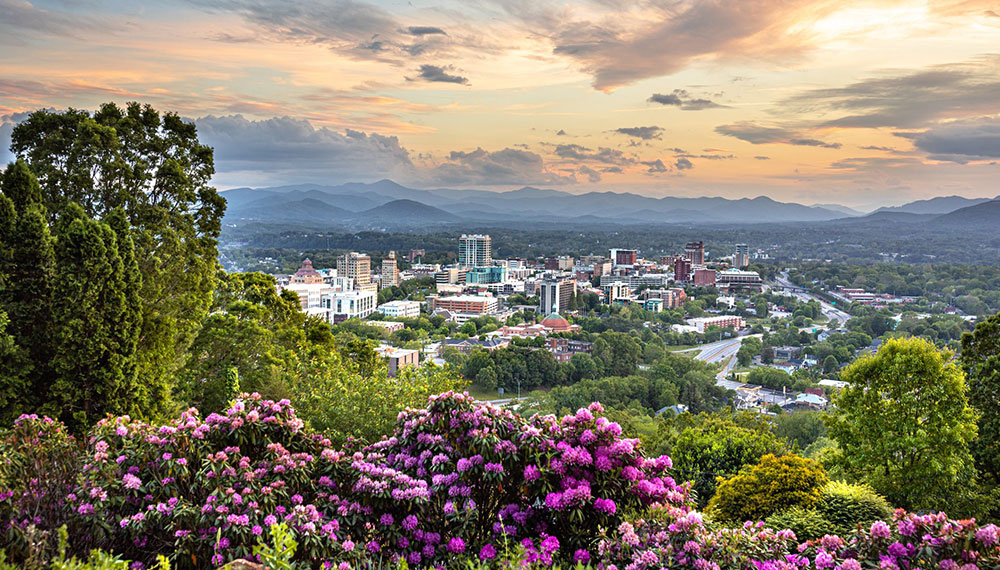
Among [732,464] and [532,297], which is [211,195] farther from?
[532,297]

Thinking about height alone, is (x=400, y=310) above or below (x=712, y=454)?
below

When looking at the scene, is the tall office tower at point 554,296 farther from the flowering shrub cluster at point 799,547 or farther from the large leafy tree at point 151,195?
the flowering shrub cluster at point 799,547

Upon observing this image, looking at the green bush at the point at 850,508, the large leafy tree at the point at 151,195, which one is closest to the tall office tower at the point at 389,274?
the large leafy tree at the point at 151,195

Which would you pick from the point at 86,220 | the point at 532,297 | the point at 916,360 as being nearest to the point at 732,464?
the point at 916,360

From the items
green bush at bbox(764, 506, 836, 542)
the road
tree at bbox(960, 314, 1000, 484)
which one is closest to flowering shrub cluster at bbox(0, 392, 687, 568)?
green bush at bbox(764, 506, 836, 542)

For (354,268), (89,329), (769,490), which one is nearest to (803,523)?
(769,490)

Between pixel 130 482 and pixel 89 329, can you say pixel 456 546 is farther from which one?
pixel 89 329

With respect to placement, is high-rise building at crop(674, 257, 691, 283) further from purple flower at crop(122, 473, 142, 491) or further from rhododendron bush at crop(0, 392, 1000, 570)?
purple flower at crop(122, 473, 142, 491)
